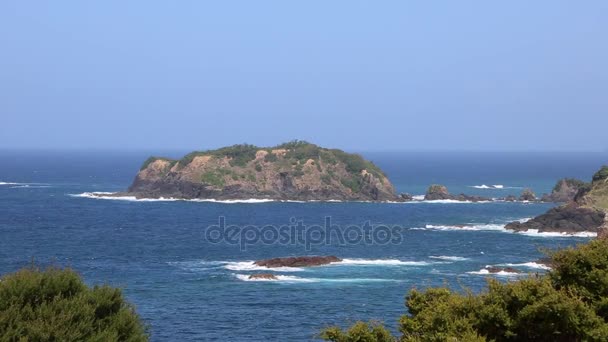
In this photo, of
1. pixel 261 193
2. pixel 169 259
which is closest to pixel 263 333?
pixel 169 259

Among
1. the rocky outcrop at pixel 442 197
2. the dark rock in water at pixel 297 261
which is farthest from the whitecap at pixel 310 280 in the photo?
the rocky outcrop at pixel 442 197

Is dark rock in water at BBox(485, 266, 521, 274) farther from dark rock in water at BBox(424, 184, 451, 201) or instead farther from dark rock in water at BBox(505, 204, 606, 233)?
dark rock in water at BBox(424, 184, 451, 201)

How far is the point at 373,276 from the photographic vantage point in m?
62.8

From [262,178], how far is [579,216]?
64.6 metres

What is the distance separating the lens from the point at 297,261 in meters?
68.8

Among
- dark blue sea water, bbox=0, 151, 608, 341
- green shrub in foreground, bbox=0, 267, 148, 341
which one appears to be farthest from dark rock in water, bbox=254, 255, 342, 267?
green shrub in foreground, bbox=0, 267, 148, 341

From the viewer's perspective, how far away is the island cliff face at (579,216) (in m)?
88.9

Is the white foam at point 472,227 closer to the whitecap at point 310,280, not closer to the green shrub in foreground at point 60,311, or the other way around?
the whitecap at point 310,280

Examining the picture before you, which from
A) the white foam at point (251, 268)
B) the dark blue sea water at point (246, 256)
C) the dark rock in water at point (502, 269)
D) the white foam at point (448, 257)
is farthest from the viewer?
the white foam at point (448, 257)

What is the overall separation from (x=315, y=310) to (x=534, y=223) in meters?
49.8

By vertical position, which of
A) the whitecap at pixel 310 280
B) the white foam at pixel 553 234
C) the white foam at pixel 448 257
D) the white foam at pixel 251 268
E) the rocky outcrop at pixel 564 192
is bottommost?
the whitecap at pixel 310 280

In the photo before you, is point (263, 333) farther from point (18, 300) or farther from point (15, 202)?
point (15, 202)

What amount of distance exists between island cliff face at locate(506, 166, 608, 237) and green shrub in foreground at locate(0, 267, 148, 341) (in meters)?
70.0

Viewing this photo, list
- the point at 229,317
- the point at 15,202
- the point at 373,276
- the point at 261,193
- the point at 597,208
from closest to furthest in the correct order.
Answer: the point at 229,317 → the point at 373,276 → the point at 597,208 → the point at 15,202 → the point at 261,193
